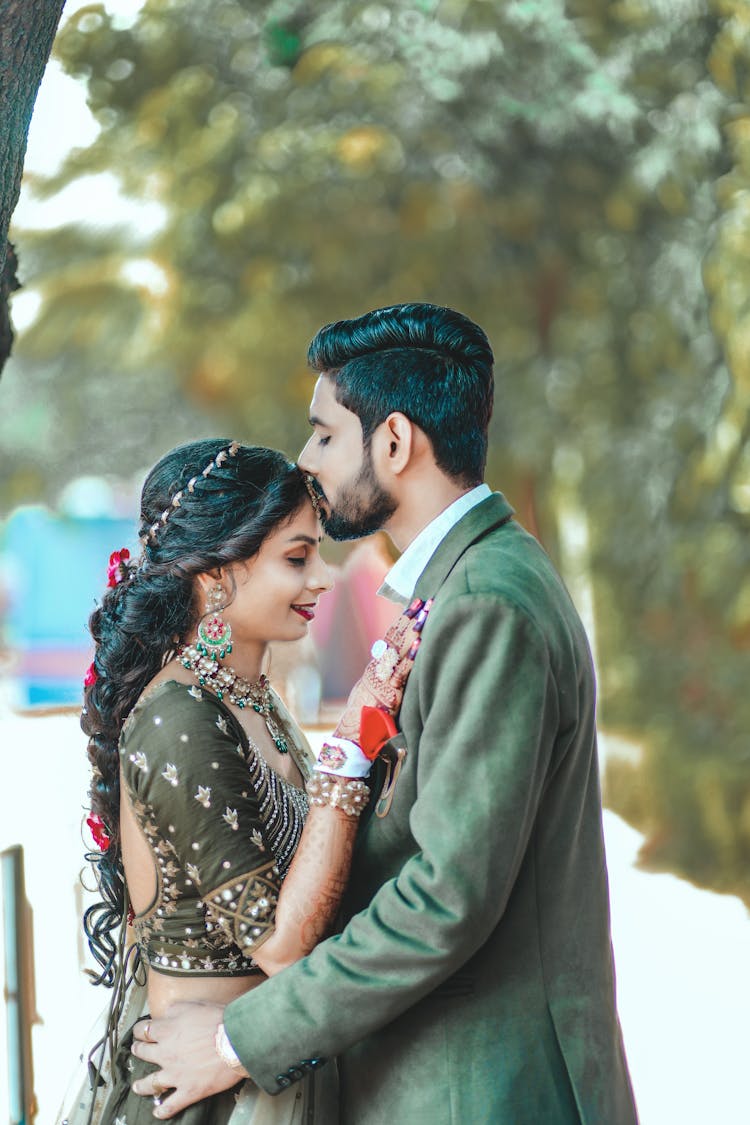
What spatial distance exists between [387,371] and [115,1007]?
3.33 feet

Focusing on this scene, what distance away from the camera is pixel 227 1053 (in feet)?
4.68

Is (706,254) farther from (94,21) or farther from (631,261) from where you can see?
(94,21)

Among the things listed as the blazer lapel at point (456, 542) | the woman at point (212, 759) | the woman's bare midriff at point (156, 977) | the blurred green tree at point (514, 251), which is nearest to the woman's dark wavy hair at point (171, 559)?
the woman at point (212, 759)

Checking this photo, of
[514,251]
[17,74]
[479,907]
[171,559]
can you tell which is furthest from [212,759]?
[514,251]

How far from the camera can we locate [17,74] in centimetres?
174

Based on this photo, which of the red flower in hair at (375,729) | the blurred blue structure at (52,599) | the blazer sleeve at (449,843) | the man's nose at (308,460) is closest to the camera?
the blazer sleeve at (449,843)

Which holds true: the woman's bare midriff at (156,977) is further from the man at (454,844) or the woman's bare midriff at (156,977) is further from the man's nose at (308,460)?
the man's nose at (308,460)

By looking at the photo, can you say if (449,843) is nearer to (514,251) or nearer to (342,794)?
(342,794)

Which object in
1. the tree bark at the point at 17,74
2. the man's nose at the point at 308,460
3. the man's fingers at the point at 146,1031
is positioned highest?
the tree bark at the point at 17,74

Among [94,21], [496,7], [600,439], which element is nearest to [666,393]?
[600,439]

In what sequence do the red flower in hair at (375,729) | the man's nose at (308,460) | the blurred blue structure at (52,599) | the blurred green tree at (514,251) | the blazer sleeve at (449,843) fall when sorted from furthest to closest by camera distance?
1. the blurred green tree at (514,251)
2. the blurred blue structure at (52,599)
3. the man's nose at (308,460)
4. the red flower in hair at (375,729)
5. the blazer sleeve at (449,843)

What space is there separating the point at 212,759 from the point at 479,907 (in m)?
0.44

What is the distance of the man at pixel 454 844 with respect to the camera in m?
1.31

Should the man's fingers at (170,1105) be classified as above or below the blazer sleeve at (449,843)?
below
